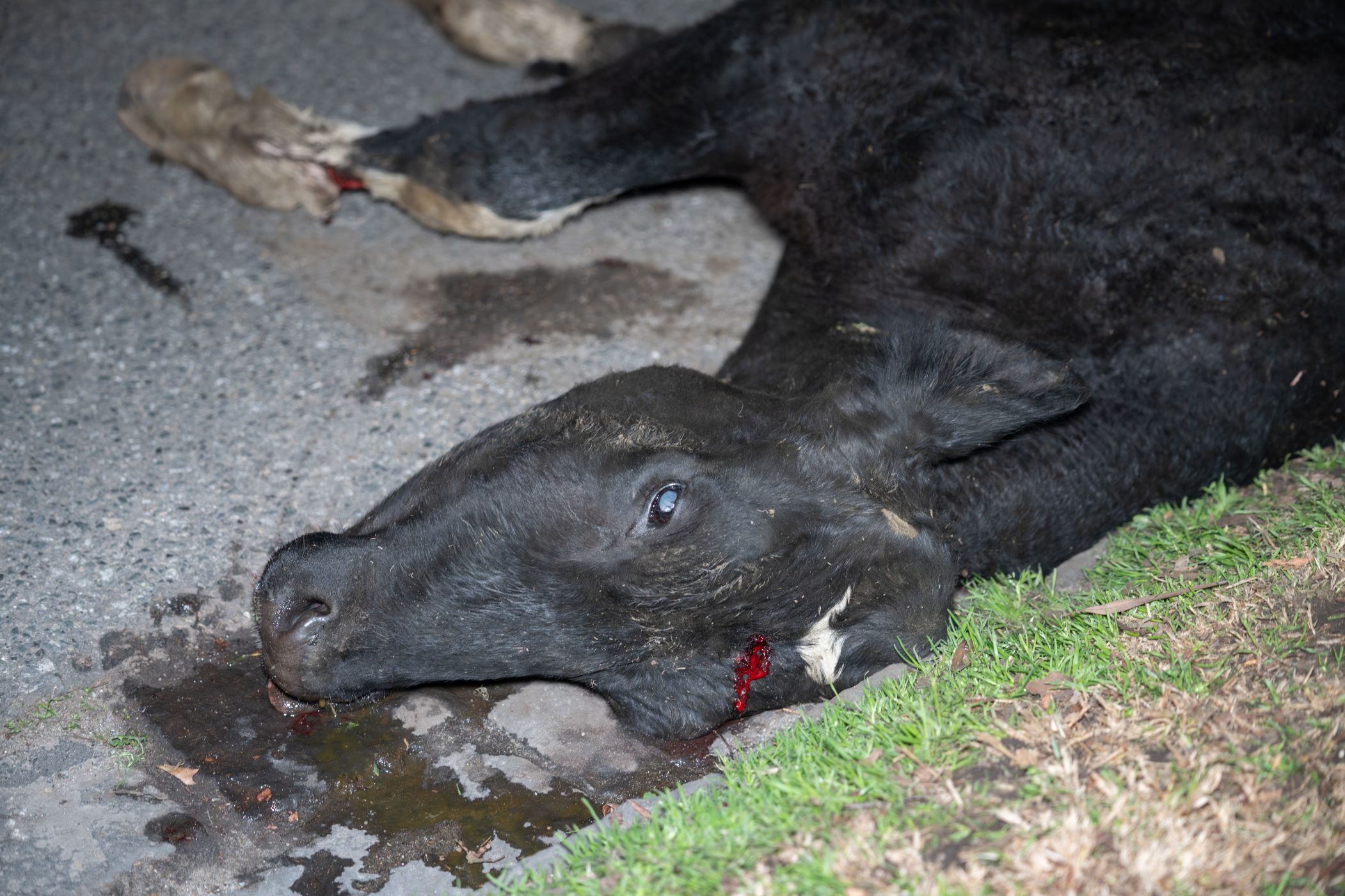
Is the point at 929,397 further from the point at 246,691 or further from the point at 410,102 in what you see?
the point at 410,102

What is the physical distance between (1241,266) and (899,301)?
3.60 ft

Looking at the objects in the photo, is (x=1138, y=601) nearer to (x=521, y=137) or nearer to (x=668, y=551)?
(x=668, y=551)

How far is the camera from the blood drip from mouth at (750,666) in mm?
2973

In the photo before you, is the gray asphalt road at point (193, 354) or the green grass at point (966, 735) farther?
the gray asphalt road at point (193, 354)

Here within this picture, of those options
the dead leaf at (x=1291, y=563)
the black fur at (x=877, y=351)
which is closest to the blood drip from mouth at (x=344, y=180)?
the black fur at (x=877, y=351)

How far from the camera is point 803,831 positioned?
2678 mm

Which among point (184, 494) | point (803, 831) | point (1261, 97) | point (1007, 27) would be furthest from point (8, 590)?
point (1261, 97)

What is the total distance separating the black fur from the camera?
9.35 feet

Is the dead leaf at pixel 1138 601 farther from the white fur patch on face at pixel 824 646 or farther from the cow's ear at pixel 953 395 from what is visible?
the white fur patch on face at pixel 824 646

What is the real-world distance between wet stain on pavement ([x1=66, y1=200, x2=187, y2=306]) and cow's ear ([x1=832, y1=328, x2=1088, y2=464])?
301 centimetres

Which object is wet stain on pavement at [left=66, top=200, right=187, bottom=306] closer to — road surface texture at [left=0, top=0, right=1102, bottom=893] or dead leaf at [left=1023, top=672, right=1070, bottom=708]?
road surface texture at [left=0, top=0, right=1102, bottom=893]

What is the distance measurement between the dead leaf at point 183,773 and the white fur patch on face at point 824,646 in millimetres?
1670

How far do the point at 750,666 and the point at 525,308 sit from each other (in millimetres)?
2473

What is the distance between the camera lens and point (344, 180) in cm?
520
